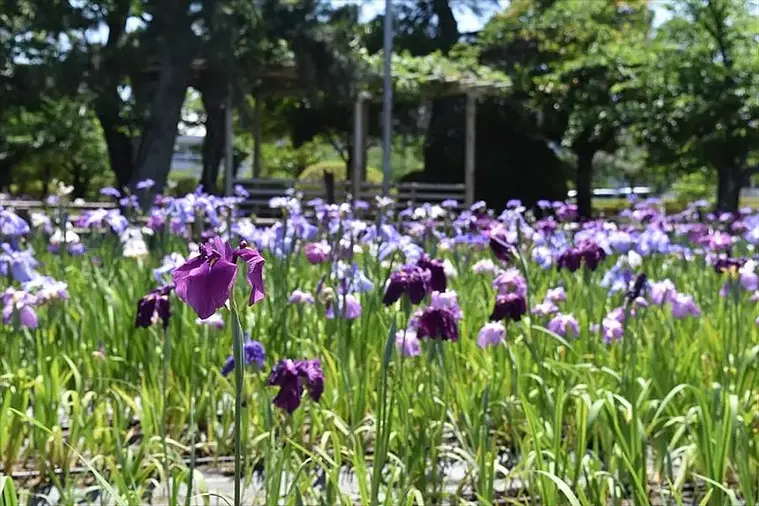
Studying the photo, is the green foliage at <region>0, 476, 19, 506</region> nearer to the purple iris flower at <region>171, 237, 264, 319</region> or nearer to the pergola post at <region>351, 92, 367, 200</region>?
the purple iris flower at <region>171, 237, 264, 319</region>

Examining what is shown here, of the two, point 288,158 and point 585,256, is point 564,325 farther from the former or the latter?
point 288,158

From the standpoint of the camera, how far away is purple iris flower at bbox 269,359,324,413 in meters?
1.60

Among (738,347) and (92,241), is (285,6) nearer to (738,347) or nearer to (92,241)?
(92,241)

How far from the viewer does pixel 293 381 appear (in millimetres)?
1614

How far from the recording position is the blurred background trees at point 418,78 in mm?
12188

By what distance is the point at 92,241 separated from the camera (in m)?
4.51

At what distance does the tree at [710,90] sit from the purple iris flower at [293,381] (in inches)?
517

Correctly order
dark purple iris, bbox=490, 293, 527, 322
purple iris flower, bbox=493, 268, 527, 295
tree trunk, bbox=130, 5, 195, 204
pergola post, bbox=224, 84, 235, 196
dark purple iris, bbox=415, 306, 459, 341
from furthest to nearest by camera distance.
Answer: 1. pergola post, bbox=224, 84, 235, 196
2. tree trunk, bbox=130, 5, 195, 204
3. purple iris flower, bbox=493, 268, 527, 295
4. dark purple iris, bbox=490, 293, 527, 322
5. dark purple iris, bbox=415, 306, 459, 341

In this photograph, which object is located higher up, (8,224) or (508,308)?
(8,224)

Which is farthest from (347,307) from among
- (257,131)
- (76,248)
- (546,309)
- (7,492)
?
(257,131)

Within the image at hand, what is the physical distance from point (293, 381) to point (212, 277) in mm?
713

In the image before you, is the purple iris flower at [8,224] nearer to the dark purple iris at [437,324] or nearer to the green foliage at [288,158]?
the dark purple iris at [437,324]

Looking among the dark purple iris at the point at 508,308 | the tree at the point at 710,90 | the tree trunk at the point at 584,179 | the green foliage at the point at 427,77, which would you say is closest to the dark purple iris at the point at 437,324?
the dark purple iris at the point at 508,308

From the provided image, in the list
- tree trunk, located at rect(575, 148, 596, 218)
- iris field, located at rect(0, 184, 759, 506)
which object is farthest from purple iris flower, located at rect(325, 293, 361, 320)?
tree trunk, located at rect(575, 148, 596, 218)
